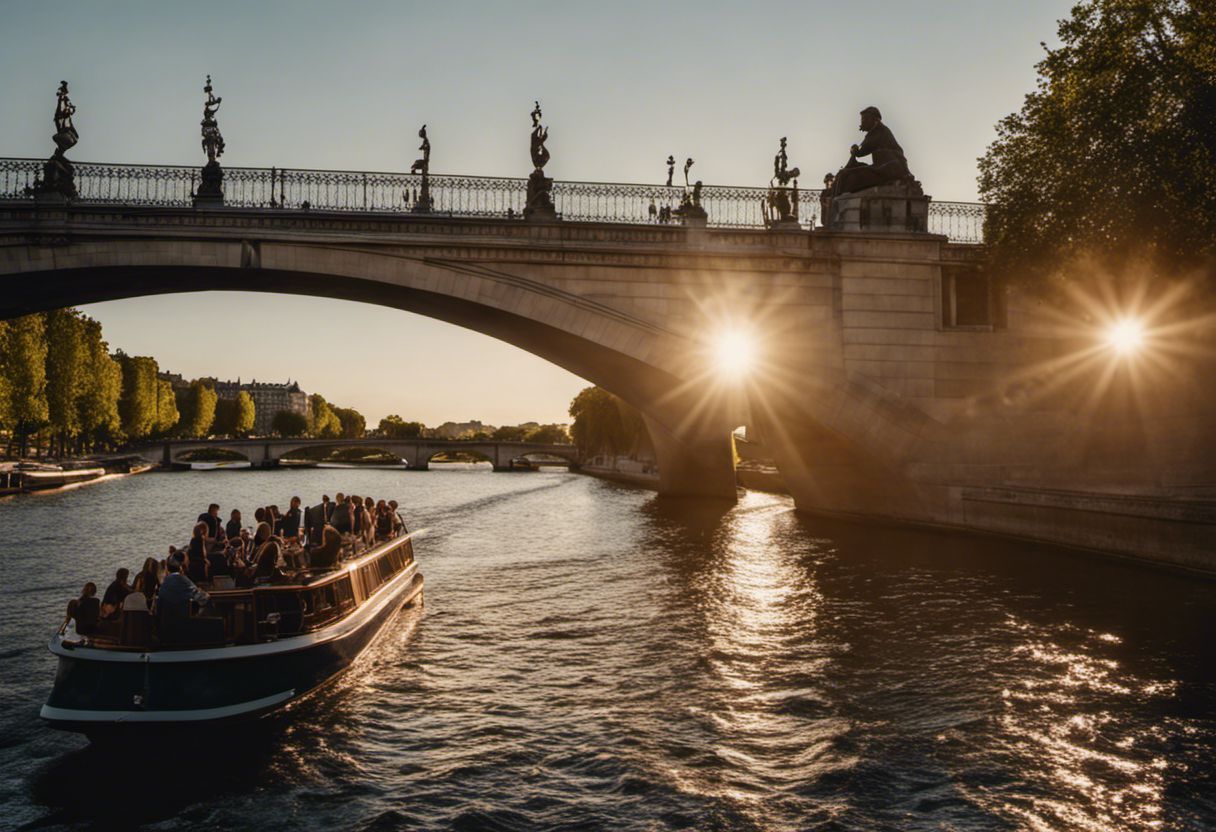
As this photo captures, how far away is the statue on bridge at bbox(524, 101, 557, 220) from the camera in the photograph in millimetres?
25969

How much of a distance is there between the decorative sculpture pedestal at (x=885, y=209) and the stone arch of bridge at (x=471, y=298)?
498cm

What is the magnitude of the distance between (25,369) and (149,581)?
5406 centimetres

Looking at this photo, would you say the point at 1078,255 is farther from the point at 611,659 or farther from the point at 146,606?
the point at 146,606

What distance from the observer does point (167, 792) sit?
9.59 meters

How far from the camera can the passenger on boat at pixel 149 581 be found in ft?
37.8

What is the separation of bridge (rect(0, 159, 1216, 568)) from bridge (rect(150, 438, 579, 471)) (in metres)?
75.7

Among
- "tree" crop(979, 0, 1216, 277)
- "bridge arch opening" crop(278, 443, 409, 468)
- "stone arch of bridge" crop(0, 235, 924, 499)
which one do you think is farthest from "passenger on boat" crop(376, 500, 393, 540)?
"bridge arch opening" crop(278, 443, 409, 468)

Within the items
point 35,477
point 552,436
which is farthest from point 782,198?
point 552,436

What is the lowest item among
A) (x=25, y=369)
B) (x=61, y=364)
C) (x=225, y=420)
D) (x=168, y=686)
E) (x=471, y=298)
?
(x=168, y=686)

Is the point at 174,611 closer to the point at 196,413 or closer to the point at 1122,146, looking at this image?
the point at 1122,146

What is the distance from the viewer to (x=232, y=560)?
1419cm

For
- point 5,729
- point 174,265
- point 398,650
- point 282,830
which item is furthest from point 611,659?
point 174,265

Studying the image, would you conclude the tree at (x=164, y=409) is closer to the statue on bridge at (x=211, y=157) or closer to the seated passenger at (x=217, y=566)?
the statue on bridge at (x=211, y=157)

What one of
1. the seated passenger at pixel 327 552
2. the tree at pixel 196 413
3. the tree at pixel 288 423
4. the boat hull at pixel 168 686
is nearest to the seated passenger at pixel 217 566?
the seated passenger at pixel 327 552
